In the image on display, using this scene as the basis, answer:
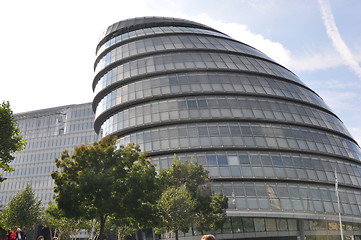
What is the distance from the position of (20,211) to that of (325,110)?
172 ft

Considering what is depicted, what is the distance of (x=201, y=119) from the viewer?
4400 centimetres

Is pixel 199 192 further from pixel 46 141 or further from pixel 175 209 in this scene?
pixel 46 141

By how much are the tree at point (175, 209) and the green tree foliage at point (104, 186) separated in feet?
4.68

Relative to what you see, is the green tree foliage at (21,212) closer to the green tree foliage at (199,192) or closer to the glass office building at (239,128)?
the glass office building at (239,128)

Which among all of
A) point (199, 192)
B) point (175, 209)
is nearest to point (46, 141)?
point (199, 192)

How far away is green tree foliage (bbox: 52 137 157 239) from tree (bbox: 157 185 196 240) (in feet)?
4.68

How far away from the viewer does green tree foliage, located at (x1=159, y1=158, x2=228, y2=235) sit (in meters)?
30.8

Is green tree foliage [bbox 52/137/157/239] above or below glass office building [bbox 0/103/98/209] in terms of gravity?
below

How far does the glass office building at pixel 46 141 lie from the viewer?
4213 inches

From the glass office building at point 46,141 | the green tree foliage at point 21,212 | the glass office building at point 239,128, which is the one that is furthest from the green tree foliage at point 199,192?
the glass office building at point 46,141

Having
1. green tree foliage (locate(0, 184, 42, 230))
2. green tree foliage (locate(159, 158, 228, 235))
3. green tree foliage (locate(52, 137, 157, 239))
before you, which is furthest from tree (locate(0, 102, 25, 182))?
green tree foliage (locate(0, 184, 42, 230))

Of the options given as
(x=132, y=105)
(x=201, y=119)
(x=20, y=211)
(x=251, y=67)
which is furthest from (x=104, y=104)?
(x=251, y=67)

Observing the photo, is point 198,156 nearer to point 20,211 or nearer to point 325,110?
point 325,110

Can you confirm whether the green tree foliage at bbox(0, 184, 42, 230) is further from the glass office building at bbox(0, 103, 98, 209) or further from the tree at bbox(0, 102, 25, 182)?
the glass office building at bbox(0, 103, 98, 209)
